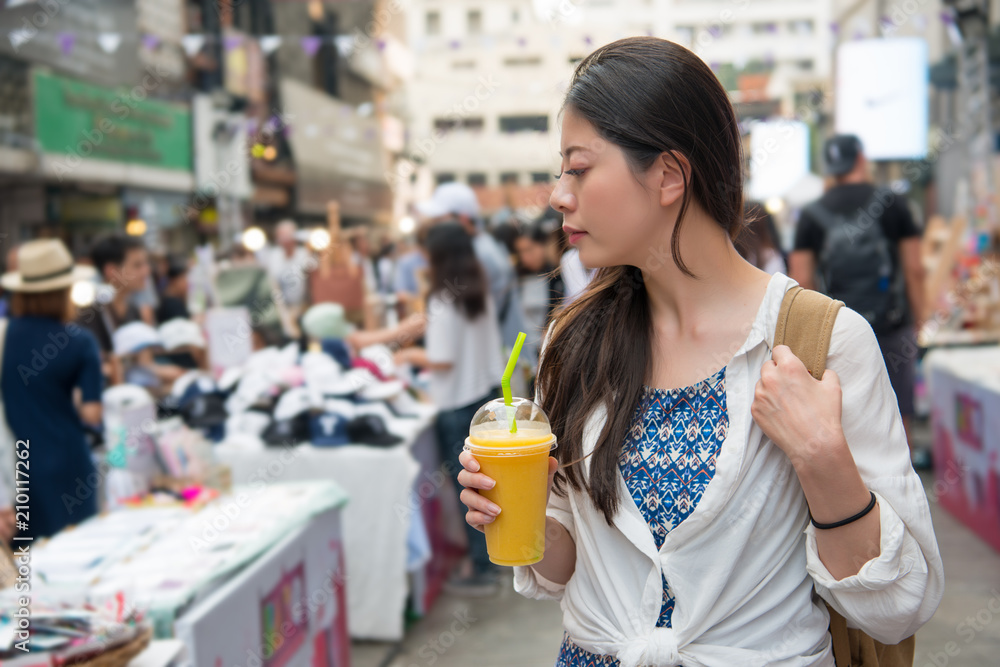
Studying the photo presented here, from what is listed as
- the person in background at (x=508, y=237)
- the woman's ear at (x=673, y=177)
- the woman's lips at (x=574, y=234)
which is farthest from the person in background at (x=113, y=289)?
the woman's ear at (x=673, y=177)

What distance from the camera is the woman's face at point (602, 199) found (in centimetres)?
123

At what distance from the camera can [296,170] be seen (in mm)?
20797

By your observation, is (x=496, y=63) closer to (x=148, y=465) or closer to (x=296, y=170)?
(x=296, y=170)

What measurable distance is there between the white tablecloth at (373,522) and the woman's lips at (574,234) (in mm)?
2840

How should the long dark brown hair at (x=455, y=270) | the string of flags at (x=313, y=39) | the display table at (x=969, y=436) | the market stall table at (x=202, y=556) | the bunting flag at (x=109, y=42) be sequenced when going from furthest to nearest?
the bunting flag at (x=109, y=42) → the string of flags at (x=313, y=39) → the display table at (x=969, y=436) → the long dark brown hair at (x=455, y=270) → the market stall table at (x=202, y=556)

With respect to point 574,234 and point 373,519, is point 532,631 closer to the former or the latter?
point 373,519

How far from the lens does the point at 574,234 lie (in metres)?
1.28

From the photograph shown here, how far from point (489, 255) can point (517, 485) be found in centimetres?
367

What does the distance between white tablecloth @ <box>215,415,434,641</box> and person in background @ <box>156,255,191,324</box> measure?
255 centimetres

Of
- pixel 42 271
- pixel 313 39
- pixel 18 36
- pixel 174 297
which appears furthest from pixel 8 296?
pixel 18 36

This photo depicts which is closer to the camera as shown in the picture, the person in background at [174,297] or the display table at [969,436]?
the display table at [969,436]

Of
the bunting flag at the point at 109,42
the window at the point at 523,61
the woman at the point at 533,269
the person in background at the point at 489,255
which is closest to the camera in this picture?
the person in background at the point at 489,255

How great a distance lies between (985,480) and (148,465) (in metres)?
4.49

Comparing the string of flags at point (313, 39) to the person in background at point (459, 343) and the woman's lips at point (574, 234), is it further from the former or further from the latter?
the woman's lips at point (574, 234)
